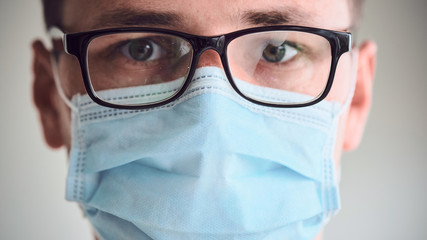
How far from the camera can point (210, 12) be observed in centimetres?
83

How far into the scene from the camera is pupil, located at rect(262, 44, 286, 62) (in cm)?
90

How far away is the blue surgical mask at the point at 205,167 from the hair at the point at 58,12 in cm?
27

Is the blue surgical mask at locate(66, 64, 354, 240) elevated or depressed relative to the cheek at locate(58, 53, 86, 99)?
depressed

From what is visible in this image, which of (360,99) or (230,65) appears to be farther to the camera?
(360,99)

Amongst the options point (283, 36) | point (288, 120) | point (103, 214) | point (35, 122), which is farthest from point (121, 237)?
point (35, 122)

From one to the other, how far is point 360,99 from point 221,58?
551mm

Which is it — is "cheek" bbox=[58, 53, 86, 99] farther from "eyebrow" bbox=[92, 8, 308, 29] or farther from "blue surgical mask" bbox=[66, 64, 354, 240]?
"eyebrow" bbox=[92, 8, 308, 29]

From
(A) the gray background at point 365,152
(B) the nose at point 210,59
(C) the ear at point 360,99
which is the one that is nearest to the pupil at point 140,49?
(B) the nose at point 210,59

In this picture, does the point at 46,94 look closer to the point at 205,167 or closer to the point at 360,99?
the point at 205,167

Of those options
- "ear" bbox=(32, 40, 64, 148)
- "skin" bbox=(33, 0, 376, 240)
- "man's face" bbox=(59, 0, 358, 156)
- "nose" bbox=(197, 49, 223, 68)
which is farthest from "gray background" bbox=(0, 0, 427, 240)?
"nose" bbox=(197, 49, 223, 68)

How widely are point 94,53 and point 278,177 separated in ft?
1.66

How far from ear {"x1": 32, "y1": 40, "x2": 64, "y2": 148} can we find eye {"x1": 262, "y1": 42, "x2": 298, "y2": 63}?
64 cm

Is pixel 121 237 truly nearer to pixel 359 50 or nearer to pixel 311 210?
pixel 311 210

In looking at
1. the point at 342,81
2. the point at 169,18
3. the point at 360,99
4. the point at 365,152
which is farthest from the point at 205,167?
the point at 365,152
